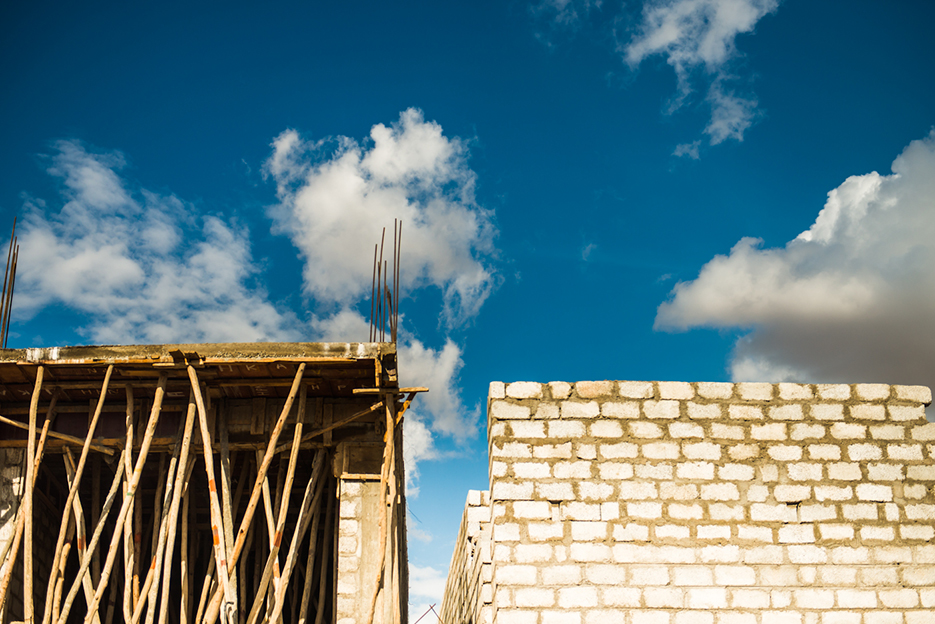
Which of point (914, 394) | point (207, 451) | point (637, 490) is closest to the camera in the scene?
point (637, 490)

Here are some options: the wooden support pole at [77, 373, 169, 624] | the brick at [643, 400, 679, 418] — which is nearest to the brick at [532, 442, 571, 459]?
the brick at [643, 400, 679, 418]

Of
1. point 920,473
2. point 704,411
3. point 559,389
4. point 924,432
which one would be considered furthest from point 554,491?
point 924,432

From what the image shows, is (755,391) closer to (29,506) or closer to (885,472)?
(885,472)

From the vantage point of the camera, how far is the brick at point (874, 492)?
5.91 metres

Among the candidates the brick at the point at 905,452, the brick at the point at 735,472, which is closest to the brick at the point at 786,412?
the brick at the point at 735,472

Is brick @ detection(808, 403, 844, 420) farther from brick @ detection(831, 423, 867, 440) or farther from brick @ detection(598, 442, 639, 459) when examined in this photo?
brick @ detection(598, 442, 639, 459)

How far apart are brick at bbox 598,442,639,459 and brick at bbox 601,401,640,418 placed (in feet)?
0.81

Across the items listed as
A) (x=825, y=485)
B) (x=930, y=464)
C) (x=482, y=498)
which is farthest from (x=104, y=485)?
(x=930, y=464)

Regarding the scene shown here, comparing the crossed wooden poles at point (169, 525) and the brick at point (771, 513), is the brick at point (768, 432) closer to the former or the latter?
the brick at point (771, 513)

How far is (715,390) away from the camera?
6.20m

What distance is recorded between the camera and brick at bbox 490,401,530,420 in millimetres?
6090

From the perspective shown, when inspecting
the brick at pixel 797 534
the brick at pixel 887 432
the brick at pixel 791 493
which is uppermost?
the brick at pixel 887 432

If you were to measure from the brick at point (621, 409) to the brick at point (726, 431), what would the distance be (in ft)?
2.12

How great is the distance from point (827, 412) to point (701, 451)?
115cm
